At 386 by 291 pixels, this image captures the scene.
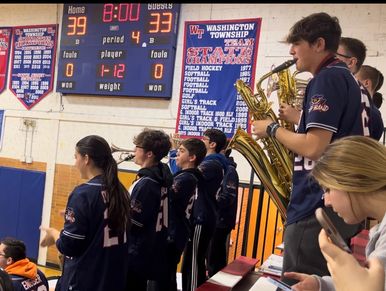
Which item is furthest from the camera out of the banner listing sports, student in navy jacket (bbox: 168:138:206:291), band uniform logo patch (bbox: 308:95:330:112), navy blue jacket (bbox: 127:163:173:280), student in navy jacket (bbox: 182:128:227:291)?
the banner listing sports

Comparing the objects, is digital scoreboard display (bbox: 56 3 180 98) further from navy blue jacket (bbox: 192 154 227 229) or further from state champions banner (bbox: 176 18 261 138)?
navy blue jacket (bbox: 192 154 227 229)

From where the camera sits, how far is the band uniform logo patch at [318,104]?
5.32 feet

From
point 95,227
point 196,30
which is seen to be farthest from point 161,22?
point 95,227

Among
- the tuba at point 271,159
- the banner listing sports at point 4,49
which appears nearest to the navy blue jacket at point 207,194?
the tuba at point 271,159

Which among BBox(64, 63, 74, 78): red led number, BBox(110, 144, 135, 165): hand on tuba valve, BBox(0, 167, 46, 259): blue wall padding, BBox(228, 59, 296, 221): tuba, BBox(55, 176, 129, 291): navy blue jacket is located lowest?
BBox(0, 167, 46, 259): blue wall padding

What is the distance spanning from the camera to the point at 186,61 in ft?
20.1

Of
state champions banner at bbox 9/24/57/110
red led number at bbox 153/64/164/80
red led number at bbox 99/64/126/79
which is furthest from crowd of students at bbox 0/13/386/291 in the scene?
state champions banner at bbox 9/24/57/110

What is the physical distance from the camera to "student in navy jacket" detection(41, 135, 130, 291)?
2332 mm

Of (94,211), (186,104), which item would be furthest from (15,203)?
(94,211)

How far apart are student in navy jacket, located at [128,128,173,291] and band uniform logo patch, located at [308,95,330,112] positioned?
148cm

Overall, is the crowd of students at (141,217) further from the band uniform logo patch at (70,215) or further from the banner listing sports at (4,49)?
the banner listing sports at (4,49)

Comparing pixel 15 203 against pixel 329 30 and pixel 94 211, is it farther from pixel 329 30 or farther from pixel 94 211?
pixel 329 30

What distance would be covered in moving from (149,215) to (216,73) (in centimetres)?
352

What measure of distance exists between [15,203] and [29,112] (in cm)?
166
